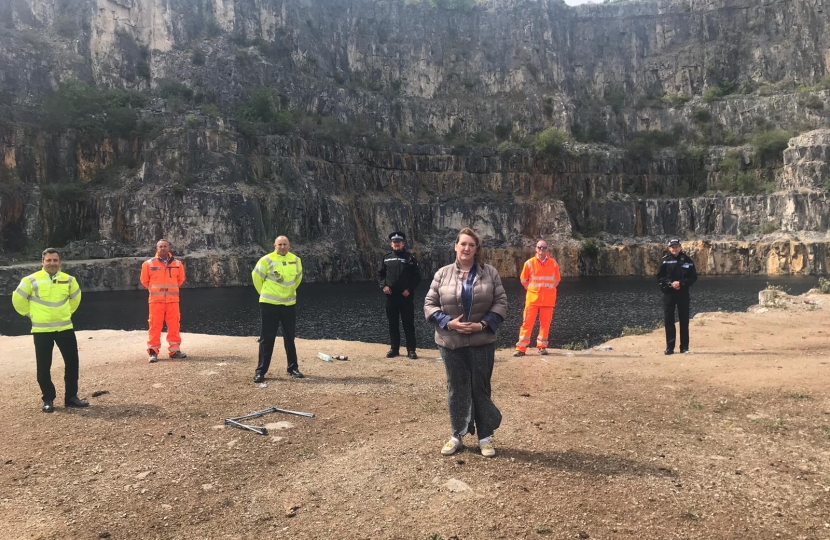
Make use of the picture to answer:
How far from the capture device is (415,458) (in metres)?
5.18

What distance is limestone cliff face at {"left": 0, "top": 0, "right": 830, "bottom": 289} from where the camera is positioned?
54250mm

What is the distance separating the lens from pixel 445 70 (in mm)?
84062

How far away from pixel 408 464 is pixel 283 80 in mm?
74039

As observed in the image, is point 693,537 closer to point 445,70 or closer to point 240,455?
point 240,455

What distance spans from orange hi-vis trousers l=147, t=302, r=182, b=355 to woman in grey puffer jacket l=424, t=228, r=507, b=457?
→ 7276 millimetres

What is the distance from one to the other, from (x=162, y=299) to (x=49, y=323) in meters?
3.39

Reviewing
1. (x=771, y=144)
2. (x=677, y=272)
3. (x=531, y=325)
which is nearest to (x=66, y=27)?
(x=531, y=325)

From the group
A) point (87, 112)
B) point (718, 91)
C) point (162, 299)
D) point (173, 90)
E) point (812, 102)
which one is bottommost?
point (162, 299)

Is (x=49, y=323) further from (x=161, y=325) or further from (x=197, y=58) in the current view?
(x=197, y=58)

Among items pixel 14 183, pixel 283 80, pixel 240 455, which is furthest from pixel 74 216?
pixel 240 455

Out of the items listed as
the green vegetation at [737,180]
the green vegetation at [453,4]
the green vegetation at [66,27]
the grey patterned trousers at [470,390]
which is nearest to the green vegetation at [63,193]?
the green vegetation at [66,27]

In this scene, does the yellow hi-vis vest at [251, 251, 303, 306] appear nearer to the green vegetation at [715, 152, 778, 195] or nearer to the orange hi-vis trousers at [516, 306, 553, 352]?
the orange hi-vis trousers at [516, 306, 553, 352]

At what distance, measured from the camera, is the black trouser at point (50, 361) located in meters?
7.14

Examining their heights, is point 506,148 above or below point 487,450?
above
